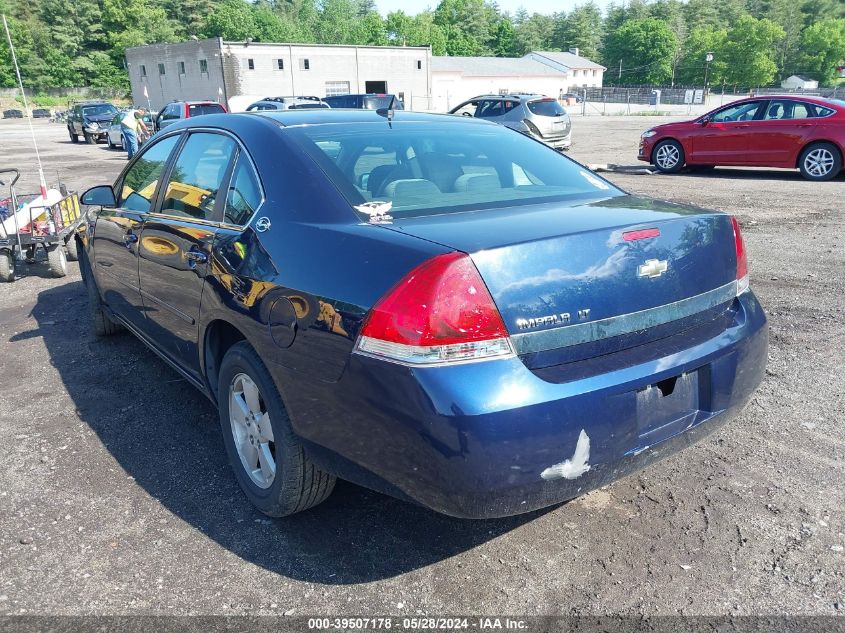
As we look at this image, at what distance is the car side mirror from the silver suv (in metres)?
14.7

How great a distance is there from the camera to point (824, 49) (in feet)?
356

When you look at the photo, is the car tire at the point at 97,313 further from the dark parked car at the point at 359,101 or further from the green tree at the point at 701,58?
the green tree at the point at 701,58

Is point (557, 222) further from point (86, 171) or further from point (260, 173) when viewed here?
point (86, 171)

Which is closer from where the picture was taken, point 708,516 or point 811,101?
point 708,516

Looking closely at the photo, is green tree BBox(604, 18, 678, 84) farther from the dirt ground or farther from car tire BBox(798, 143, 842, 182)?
the dirt ground

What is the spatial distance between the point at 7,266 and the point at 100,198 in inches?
151

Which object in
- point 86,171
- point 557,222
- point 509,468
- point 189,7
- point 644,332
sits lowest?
point 86,171

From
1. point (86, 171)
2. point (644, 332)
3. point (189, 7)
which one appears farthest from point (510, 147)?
point (189, 7)

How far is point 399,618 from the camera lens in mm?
2346

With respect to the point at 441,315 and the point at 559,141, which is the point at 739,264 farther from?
the point at 559,141

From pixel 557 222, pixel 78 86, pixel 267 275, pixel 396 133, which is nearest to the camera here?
pixel 557 222

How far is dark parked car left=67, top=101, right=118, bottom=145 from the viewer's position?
29750 mm

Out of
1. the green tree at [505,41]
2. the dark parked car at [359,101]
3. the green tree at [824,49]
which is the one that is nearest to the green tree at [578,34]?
the green tree at [505,41]

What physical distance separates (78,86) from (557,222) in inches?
3990
